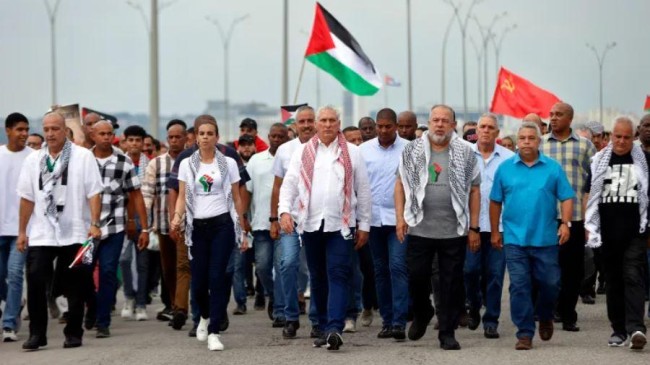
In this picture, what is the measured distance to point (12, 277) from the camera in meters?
13.9

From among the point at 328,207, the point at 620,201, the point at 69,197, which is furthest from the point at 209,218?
the point at 620,201

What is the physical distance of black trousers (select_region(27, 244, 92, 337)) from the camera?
41.3 feet

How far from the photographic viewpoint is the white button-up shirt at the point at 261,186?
1570 centimetres

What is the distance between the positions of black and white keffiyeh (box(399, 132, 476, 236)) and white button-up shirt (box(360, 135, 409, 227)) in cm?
127

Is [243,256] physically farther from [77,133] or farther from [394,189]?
[394,189]

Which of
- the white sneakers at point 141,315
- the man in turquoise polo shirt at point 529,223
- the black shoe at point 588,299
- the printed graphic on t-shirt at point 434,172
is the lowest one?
the white sneakers at point 141,315

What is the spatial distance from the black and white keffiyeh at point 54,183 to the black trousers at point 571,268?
14.7 feet

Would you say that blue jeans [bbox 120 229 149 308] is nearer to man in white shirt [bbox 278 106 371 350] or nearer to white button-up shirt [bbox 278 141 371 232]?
man in white shirt [bbox 278 106 371 350]

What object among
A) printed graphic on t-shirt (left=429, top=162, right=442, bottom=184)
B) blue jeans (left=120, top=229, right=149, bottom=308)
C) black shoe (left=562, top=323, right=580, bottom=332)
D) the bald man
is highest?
the bald man

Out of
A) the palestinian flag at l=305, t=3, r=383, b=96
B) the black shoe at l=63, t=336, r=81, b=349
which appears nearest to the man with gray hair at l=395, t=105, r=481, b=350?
the black shoe at l=63, t=336, r=81, b=349

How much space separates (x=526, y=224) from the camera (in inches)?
472

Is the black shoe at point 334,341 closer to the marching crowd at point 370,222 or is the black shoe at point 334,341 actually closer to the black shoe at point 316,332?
the marching crowd at point 370,222

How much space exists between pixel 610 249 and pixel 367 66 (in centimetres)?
923

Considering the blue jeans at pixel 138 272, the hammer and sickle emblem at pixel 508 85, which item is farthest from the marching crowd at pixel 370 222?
the hammer and sickle emblem at pixel 508 85
